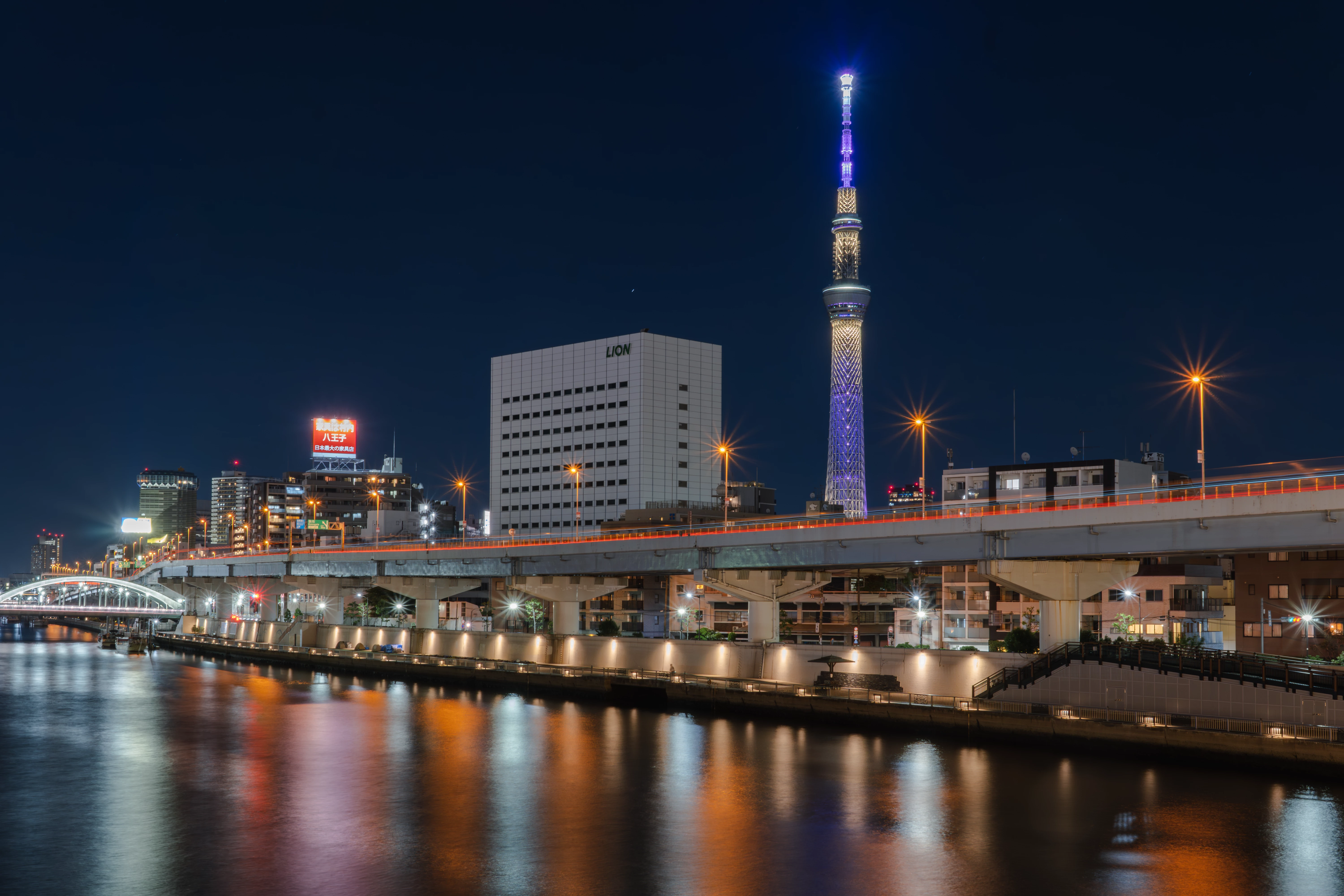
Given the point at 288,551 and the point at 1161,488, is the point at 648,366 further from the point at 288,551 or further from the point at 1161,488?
the point at 1161,488

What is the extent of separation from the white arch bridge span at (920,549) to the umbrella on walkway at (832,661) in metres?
5.30

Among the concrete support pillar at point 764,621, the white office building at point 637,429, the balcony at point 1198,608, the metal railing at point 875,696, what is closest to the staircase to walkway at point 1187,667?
the metal railing at point 875,696

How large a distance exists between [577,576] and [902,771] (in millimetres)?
46866

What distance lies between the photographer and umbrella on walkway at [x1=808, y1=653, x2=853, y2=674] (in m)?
66.1

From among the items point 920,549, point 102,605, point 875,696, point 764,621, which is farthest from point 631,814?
point 102,605

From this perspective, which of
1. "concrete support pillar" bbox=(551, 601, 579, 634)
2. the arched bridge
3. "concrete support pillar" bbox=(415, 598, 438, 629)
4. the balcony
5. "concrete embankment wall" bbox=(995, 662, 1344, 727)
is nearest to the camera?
"concrete embankment wall" bbox=(995, 662, 1344, 727)

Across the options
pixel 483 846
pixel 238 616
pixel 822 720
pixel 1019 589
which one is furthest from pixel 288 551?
pixel 483 846

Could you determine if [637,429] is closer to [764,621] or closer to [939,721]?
[764,621]

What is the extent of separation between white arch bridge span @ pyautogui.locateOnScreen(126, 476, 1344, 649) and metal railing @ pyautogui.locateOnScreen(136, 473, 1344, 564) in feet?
0.46

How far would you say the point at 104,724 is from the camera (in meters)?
71.3

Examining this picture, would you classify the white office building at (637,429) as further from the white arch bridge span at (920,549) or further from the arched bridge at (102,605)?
the white arch bridge span at (920,549)

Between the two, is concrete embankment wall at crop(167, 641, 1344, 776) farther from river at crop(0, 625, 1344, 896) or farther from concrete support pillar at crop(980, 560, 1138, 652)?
concrete support pillar at crop(980, 560, 1138, 652)

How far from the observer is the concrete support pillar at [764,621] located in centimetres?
7719

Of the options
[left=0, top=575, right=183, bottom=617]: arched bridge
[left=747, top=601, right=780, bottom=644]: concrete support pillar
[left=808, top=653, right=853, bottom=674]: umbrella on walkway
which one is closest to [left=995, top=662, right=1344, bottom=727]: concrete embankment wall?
[left=808, top=653, right=853, bottom=674]: umbrella on walkway
